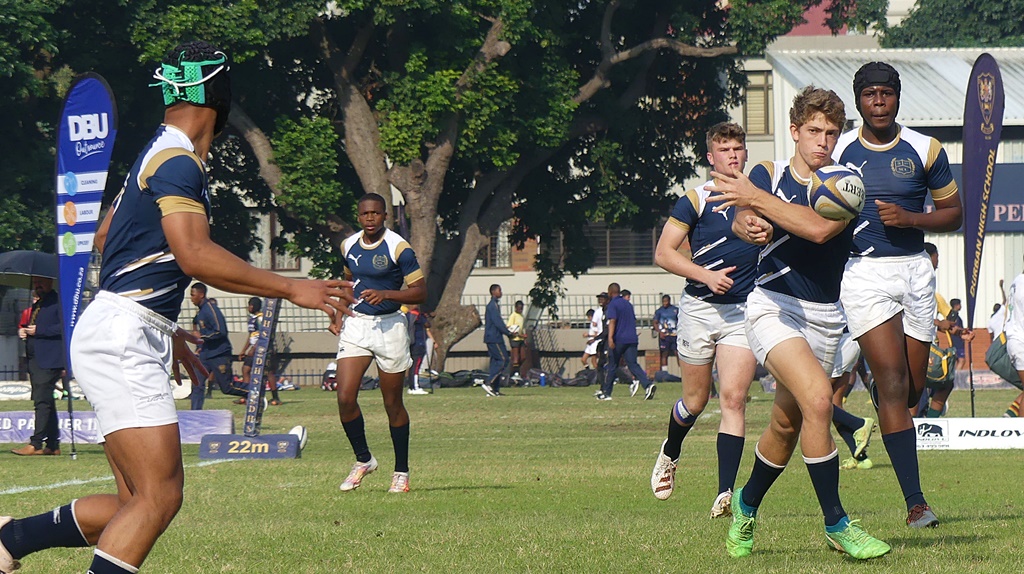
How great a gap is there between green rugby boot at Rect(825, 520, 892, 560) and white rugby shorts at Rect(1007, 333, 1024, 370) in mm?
10720

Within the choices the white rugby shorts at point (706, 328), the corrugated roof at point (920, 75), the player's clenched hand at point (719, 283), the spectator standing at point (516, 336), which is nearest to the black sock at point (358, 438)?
the white rugby shorts at point (706, 328)

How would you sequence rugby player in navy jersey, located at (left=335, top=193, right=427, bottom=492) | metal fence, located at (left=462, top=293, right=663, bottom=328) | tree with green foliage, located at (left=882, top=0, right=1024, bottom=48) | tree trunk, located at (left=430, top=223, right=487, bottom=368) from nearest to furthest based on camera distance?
rugby player in navy jersey, located at (left=335, top=193, right=427, bottom=492)
tree trunk, located at (left=430, top=223, right=487, bottom=368)
metal fence, located at (left=462, top=293, right=663, bottom=328)
tree with green foliage, located at (left=882, top=0, right=1024, bottom=48)

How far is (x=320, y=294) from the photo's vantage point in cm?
509

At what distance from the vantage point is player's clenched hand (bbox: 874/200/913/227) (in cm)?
838

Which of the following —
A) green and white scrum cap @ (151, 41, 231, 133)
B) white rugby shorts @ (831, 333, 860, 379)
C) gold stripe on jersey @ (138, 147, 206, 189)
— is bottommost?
white rugby shorts @ (831, 333, 860, 379)

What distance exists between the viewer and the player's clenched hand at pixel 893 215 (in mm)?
8383

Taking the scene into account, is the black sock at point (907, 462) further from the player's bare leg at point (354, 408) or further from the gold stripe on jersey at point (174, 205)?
the gold stripe on jersey at point (174, 205)

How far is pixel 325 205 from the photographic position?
1323 inches

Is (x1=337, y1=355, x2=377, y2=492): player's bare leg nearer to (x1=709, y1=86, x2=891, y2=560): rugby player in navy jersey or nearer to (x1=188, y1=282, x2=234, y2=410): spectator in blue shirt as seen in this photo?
(x1=709, y1=86, x2=891, y2=560): rugby player in navy jersey

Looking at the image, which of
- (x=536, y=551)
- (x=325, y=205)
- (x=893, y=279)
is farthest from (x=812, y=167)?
(x=325, y=205)

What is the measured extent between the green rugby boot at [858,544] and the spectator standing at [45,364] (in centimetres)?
1124

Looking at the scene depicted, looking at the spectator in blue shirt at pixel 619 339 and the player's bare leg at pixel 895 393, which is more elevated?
the player's bare leg at pixel 895 393

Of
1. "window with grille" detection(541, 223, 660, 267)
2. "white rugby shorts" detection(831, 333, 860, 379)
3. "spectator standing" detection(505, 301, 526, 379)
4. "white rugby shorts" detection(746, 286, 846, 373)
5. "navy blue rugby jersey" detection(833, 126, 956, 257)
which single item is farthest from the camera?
"window with grille" detection(541, 223, 660, 267)

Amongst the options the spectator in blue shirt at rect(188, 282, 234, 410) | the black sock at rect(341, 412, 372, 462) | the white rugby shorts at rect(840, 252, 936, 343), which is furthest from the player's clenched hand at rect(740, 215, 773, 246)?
the spectator in blue shirt at rect(188, 282, 234, 410)
